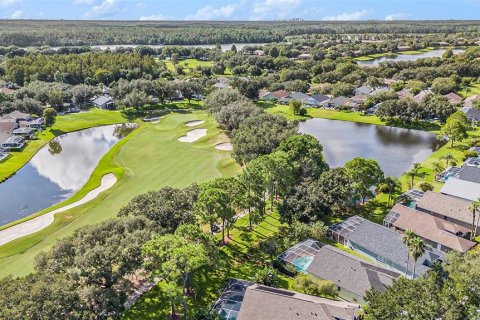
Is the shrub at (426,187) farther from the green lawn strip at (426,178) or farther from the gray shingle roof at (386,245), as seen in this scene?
the gray shingle roof at (386,245)

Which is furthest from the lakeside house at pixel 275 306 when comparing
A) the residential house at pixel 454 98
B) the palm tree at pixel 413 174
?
the residential house at pixel 454 98

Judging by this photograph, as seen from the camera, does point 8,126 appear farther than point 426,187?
Yes

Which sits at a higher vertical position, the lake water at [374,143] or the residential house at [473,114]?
the residential house at [473,114]

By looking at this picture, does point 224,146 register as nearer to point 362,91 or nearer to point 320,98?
point 320,98

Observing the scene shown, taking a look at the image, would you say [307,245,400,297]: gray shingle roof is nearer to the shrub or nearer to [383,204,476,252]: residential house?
[383,204,476,252]: residential house

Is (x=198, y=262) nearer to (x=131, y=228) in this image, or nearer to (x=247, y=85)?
(x=131, y=228)

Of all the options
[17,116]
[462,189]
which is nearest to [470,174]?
[462,189]

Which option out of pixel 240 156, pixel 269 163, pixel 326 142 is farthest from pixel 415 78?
pixel 269 163
